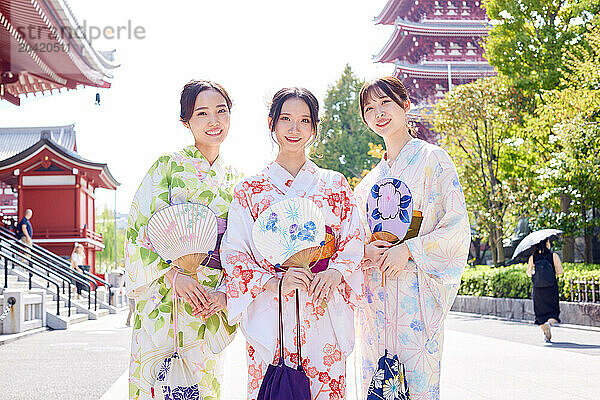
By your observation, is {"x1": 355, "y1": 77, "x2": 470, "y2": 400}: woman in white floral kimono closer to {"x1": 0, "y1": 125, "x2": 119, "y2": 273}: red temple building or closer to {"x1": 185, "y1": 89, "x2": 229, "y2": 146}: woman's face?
{"x1": 185, "y1": 89, "x2": 229, "y2": 146}: woman's face

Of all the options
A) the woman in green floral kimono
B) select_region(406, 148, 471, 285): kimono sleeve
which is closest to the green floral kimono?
the woman in green floral kimono

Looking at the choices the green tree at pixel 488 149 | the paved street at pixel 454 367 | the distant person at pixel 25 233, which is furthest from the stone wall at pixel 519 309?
the distant person at pixel 25 233

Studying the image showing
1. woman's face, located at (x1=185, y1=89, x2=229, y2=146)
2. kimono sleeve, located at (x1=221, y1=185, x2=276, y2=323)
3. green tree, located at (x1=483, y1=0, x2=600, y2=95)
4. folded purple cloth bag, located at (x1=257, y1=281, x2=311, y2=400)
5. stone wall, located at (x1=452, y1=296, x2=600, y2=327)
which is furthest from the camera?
green tree, located at (x1=483, y1=0, x2=600, y2=95)

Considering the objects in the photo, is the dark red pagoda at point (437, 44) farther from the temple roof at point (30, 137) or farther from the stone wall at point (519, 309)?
the stone wall at point (519, 309)

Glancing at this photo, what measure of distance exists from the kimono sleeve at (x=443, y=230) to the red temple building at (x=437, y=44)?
3063cm

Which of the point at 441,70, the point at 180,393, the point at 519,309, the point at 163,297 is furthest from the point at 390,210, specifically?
the point at 441,70

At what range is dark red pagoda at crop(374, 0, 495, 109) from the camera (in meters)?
Answer: 34.0

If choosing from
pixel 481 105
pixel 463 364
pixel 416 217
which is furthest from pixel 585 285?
pixel 416 217

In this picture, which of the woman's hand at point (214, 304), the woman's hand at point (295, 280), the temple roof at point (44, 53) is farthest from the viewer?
the temple roof at point (44, 53)

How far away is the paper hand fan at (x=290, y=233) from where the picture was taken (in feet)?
9.25

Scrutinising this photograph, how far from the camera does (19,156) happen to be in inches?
876

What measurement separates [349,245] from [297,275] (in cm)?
30

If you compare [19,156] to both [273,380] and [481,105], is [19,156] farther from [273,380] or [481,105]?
[273,380]

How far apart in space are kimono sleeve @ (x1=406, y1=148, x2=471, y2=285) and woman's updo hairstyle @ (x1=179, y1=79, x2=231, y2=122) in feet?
3.77
